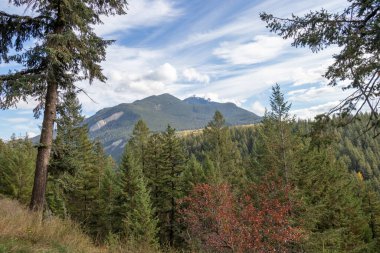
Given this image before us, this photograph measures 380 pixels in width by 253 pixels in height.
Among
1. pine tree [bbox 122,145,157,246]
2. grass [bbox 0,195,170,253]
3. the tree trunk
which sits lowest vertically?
pine tree [bbox 122,145,157,246]

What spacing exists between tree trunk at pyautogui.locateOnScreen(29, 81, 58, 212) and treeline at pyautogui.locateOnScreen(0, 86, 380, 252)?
472 millimetres

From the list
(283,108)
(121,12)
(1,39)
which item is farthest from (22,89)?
(283,108)

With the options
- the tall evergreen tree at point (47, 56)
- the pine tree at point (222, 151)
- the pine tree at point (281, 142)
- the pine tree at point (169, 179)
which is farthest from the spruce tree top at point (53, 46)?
the pine tree at point (222, 151)

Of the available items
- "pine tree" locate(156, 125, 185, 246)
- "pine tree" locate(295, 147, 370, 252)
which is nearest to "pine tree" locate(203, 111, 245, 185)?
"pine tree" locate(156, 125, 185, 246)

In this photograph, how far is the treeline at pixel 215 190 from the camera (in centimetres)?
1548

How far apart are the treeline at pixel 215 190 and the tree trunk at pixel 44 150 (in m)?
0.47

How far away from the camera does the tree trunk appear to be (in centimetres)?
984

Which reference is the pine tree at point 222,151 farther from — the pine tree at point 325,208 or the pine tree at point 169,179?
the pine tree at point 325,208

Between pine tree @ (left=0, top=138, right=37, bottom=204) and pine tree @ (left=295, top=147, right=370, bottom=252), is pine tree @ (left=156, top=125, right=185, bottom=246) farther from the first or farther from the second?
pine tree @ (left=0, top=138, right=37, bottom=204)

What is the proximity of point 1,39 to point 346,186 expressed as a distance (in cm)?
3263

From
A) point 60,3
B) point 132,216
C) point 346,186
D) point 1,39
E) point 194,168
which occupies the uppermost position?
point 60,3

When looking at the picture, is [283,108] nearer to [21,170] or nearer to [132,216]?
[132,216]

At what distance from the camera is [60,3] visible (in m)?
10.0

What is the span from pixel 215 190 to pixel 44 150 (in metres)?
A: 15.8
